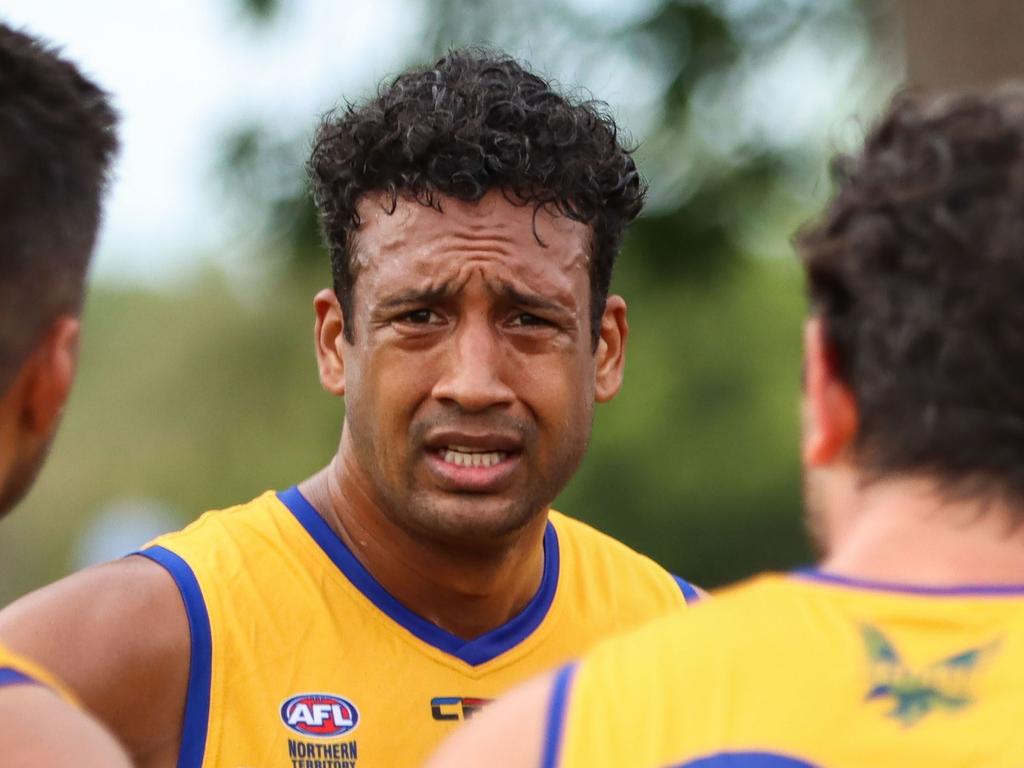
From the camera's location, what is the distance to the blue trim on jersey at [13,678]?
6.84 feet

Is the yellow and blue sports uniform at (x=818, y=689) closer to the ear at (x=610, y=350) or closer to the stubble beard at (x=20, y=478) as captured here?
the stubble beard at (x=20, y=478)

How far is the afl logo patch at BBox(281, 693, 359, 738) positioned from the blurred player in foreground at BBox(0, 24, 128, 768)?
4.17ft

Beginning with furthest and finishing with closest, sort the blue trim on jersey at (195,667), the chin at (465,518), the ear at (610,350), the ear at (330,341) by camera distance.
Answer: the ear at (610,350)
the ear at (330,341)
the chin at (465,518)
the blue trim on jersey at (195,667)

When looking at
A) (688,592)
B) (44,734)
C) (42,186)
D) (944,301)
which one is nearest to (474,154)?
(688,592)

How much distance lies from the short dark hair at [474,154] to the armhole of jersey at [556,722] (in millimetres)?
2070

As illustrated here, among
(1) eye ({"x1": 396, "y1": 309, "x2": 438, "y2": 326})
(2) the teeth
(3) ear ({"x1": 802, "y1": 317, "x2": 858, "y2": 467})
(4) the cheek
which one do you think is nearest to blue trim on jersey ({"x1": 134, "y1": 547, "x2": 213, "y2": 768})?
(2) the teeth

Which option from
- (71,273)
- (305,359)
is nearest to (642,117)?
(71,273)

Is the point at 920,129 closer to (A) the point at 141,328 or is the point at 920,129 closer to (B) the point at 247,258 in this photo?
(B) the point at 247,258

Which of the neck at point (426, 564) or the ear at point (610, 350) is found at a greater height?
the ear at point (610, 350)

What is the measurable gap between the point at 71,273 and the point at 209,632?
1.35 m

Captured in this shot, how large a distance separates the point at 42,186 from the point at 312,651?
64.4 inches

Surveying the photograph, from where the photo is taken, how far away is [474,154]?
12.9 ft

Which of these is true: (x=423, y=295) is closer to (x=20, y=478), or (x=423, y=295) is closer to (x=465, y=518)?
(x=465, y=518)

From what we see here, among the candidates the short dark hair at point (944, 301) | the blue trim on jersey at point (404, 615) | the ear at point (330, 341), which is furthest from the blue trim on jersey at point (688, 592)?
the short dark hair at point (944, 301)
